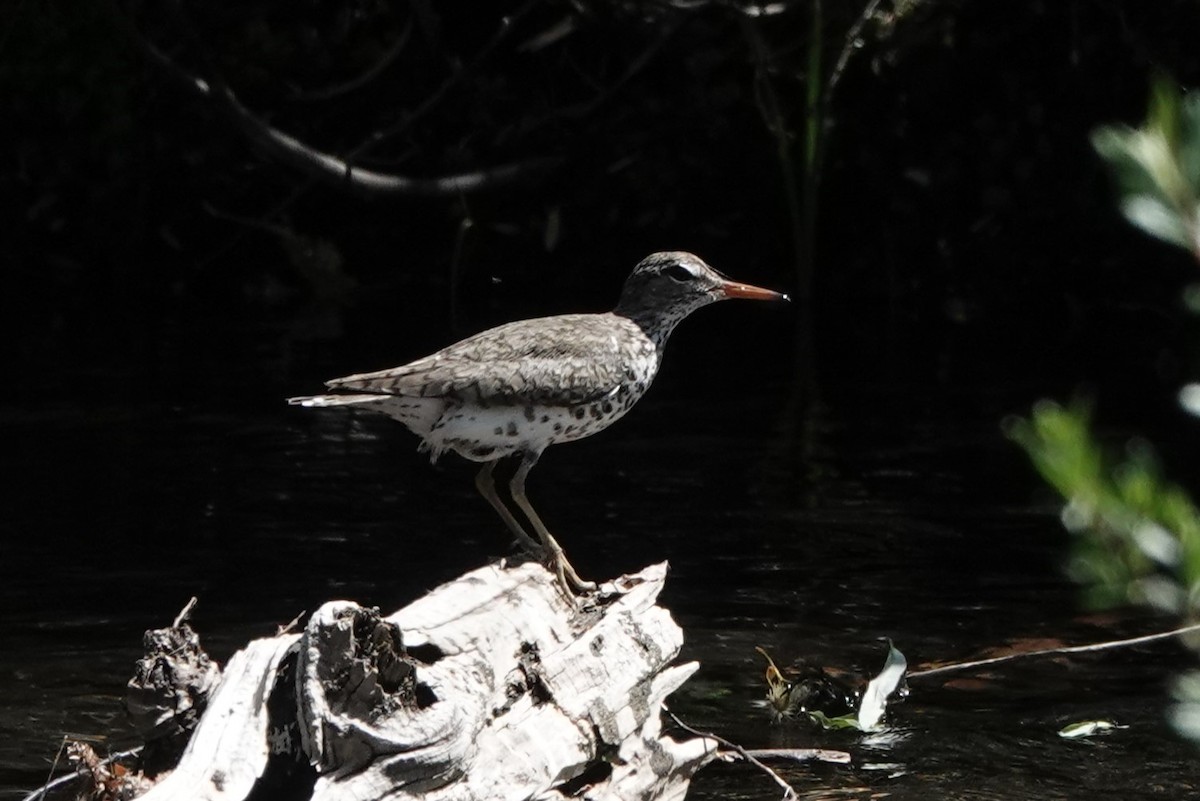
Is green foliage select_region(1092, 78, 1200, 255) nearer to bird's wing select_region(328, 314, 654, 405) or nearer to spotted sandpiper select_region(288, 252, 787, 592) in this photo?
spotted sandpiper select_region(288, 252, 787, 592)

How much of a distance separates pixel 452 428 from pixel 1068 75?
992 centimetres

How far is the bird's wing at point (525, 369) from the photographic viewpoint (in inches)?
248

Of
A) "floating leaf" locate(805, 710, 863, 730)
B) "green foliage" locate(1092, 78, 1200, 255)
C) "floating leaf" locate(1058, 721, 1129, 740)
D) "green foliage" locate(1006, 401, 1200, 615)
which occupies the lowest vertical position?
"floating leaf" locate(805, 710, 863, 730)

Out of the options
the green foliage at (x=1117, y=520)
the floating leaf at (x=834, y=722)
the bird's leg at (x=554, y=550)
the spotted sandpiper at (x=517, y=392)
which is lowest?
the floating leaf at (x=834, y=722)

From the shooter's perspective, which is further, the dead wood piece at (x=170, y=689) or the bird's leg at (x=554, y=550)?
the bird's leg at (x=554, y=550)

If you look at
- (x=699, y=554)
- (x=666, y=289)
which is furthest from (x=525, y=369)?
(x=699, y=554)

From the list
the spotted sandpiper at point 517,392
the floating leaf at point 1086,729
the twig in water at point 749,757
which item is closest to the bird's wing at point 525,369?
the spotted sandpiper at point 517,392

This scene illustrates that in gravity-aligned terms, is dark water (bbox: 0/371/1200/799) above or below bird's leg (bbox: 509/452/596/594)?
below

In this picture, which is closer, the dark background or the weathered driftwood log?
the weathered driftwood log

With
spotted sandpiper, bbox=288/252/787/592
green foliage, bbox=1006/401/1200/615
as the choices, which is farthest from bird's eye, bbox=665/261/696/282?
green foliage, bbox=1006/401/1200/615

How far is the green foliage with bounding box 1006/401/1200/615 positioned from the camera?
2164 mm

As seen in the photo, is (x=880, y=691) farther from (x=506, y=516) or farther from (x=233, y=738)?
(x=233, y=738)

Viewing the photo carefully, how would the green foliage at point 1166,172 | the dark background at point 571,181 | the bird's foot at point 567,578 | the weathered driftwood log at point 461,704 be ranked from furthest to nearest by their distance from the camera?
1. the dark background at point 571,181
2. the bird's foot at point 567,578
3. the weathered driftwood log at point 461,704
4. the green foliage at point 1166,172

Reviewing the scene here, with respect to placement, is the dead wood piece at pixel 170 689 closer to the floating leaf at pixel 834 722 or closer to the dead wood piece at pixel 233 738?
the dead wood piece at pixel 233 738
